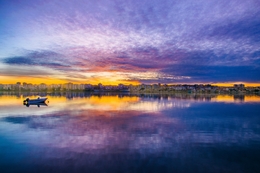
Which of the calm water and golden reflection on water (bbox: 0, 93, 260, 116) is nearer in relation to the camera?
the calm water

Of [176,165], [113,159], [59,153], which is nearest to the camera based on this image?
[176,165]

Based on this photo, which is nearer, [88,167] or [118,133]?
[88,167]

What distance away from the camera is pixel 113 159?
10016 millimetres

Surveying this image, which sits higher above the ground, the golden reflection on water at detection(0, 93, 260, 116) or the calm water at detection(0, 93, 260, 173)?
the calm water at detection(0, 93, 260, 173)

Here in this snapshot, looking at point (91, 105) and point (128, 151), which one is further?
point (91, 105)

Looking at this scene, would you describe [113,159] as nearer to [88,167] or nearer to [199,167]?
[88,167]

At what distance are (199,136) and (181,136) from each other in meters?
1.51

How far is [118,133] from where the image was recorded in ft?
52.1

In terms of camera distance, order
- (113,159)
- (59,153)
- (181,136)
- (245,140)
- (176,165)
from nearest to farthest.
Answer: (176,165) → (113,159) → (59,153) → (245,140) → (181,136)

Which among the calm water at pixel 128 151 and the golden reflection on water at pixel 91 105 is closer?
the calm water at pixel 128 151

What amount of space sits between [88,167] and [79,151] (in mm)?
2372

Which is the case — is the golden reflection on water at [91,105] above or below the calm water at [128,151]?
below

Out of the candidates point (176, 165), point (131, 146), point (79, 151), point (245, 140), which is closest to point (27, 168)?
point (79, 151)

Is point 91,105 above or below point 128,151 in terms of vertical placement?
below
